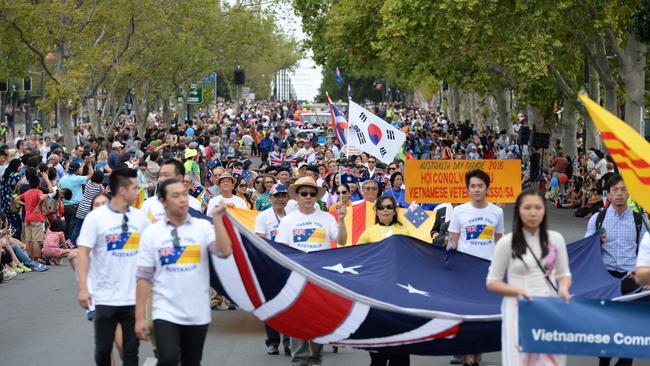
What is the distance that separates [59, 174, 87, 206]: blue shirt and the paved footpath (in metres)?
3.35

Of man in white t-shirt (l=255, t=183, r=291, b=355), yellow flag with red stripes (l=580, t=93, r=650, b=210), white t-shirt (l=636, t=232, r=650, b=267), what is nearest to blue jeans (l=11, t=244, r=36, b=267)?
man in white t-shirt (l=255, t=183, r=291, b=355)

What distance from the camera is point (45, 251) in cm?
2144

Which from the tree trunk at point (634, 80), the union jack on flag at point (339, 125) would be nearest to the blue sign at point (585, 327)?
the union jack on flag at point (339, 125)

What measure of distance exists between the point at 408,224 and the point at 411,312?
4803mm

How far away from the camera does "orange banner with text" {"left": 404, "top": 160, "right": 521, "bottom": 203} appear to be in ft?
50.8

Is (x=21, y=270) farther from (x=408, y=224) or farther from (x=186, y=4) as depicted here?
(x=186, y=4)

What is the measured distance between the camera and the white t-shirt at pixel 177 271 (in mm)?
8531

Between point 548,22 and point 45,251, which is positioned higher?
point 548,22

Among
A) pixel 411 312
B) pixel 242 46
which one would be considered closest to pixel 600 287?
pixel 411 312

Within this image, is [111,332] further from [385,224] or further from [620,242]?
[620,242]

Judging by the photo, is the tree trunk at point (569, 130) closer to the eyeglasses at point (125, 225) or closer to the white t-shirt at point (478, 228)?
the white t-shirt at point (478, 228)

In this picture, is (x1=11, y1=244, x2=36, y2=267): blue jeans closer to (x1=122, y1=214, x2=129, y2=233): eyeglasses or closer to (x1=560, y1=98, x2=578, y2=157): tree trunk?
(x1=122, y1=214, x2=129, y2=233): eyeglasses

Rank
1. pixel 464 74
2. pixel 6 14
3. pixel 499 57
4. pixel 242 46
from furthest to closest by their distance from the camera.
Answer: pixel 242 46
pixel 464 74
pixel 499 57
pixel 6 14

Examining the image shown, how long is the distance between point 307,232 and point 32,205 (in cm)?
1015
